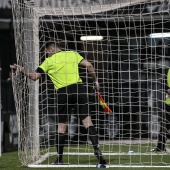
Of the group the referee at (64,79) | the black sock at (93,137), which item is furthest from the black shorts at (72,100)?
the black sock at (93,137)

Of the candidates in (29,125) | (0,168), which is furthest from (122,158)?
(0,168)

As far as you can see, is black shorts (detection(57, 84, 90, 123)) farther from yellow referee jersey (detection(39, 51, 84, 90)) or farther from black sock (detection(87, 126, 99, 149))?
black sock (detection(87, 126, 99, 149))

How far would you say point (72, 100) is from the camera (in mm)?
11391

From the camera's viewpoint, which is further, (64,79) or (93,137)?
(64,79)

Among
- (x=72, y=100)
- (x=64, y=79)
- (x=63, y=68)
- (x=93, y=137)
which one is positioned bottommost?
(x=93, y=137)

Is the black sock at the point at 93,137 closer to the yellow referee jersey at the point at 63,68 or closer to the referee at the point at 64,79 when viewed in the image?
the referee at the point at 64,79

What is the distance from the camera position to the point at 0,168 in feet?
36.6

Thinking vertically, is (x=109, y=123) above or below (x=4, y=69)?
below

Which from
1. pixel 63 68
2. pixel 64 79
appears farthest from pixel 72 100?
pixel 63 68

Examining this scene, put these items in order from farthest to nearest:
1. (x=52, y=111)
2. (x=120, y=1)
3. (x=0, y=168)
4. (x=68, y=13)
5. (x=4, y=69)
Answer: (x=52, y=111) → (x=4, y=69) → (x=68, y=13) → (x=120, y=1) → (x=0, y=168)

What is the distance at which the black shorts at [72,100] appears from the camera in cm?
1116

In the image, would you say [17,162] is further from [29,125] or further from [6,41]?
[6,41]

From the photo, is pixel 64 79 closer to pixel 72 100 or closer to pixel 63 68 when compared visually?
pixel 63 68

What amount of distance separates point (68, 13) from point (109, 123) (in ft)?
16.6
